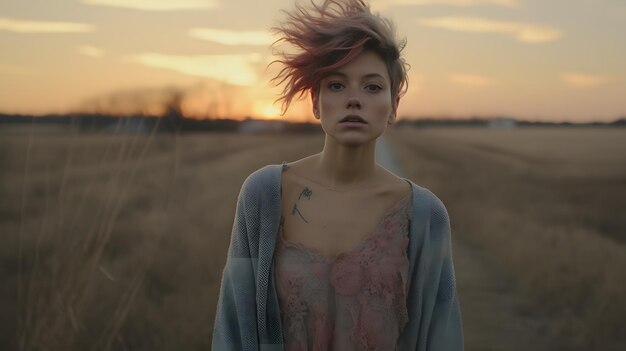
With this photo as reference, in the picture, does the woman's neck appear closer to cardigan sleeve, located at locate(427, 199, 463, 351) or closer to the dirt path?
cardigan sleeve, located at locate(427, 199, 463, 351)

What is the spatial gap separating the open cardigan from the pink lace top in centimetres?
4

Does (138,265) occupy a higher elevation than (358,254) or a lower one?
lower

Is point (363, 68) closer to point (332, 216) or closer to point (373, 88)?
point (373, 88)

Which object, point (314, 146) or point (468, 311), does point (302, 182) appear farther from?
point (314, 146)

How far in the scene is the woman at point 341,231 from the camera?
6.51 ft

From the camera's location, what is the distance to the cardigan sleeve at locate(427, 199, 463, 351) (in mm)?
2133

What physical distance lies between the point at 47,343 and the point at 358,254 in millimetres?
2287

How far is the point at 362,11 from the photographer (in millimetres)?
2039

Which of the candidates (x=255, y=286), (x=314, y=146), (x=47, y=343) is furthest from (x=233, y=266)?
(x=314, y=146)

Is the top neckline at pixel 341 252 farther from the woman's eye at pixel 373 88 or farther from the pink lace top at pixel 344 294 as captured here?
the woman's eye at pixel 373 88

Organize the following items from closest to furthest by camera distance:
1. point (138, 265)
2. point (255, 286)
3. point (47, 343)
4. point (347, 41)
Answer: point (347, 41), point (255, 286), point (47, 343), point (138, 265)

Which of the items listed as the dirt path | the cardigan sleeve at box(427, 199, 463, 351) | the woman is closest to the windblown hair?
the woman

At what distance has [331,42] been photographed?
197 centimetres

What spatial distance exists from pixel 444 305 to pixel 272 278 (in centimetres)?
Answer: 48
